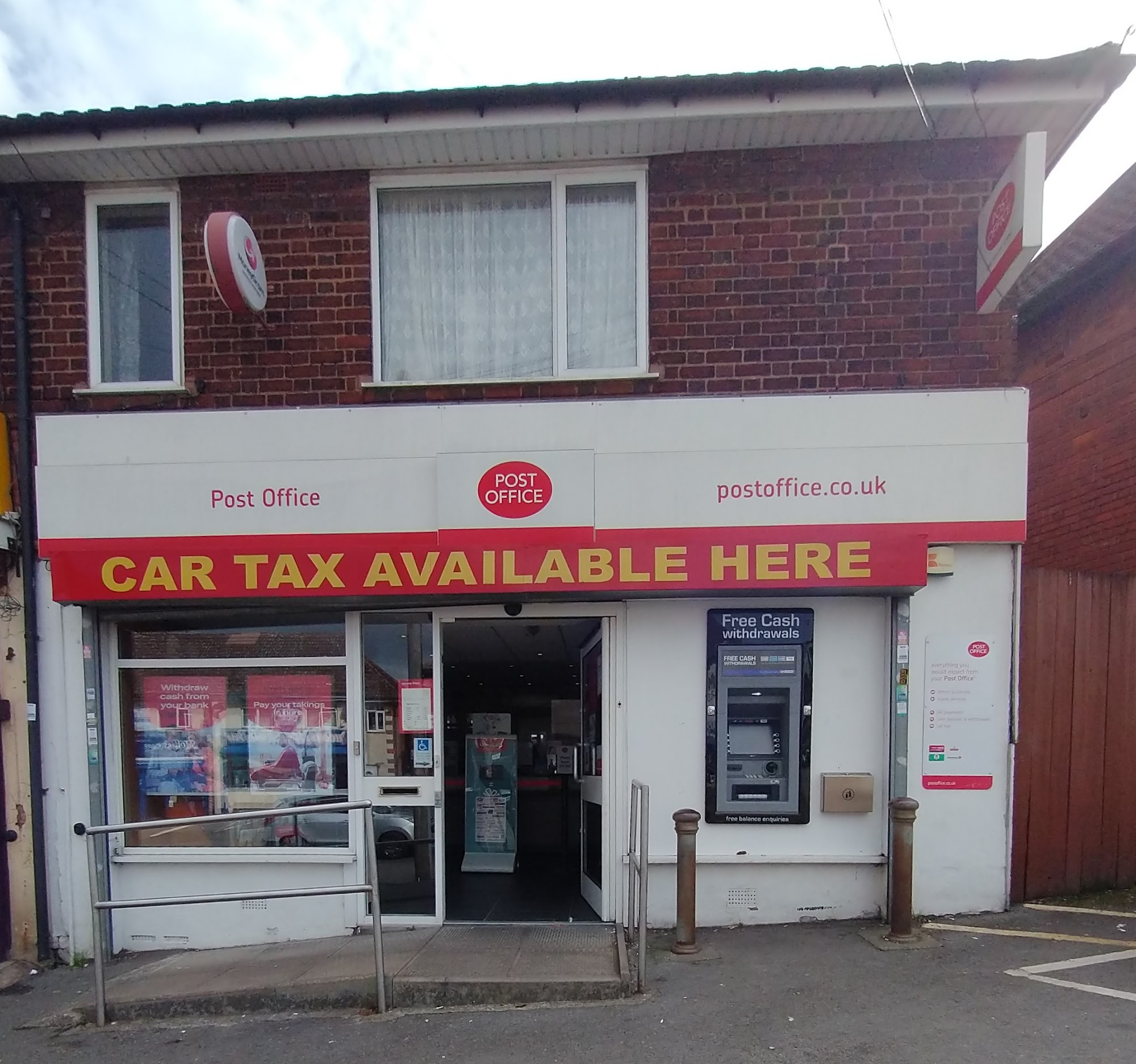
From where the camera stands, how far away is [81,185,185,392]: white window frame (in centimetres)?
550

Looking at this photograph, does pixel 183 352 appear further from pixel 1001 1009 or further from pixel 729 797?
pixel 1001 1009

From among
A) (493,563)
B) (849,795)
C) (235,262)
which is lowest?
(849,795)

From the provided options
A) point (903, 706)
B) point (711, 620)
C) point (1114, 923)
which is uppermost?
point (711, 620)

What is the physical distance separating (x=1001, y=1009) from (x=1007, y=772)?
1.63m

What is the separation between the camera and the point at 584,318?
5.54 metres

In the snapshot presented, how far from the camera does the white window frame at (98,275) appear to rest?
18.0 ft

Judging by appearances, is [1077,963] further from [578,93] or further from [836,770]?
[578,93]

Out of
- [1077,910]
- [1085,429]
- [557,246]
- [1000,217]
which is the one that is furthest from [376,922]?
[1085,429]

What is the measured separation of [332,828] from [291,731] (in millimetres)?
730

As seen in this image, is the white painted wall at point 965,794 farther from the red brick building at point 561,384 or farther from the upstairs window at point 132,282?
the upstairs window at point 132,282

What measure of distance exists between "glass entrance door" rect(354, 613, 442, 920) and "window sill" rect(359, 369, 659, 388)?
159 centimetres

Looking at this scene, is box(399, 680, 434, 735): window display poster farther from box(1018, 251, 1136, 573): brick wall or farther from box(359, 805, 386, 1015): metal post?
box(1018, 251, 1136, 573): brick wall

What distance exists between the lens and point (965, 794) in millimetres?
5113

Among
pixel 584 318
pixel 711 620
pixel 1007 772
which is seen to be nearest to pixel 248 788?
pixel 711 620
